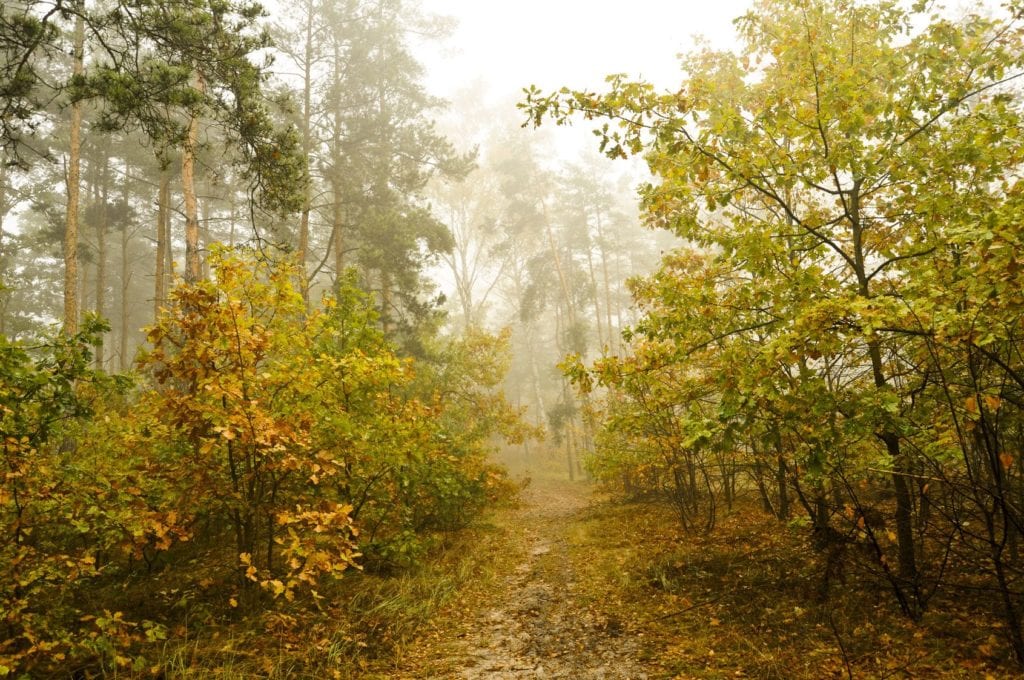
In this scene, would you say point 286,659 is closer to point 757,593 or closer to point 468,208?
point 757,593

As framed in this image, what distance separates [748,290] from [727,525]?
243 inches

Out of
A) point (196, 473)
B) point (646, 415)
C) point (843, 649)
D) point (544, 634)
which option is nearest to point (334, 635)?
point (196, 473)

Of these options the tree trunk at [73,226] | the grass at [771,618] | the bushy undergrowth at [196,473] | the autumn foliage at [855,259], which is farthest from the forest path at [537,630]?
the tree trunk at [73,226]

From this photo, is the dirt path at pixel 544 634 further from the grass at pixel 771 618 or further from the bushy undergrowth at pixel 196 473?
the bushy undergrowth at pixel 196 473

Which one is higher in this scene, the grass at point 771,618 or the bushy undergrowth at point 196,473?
the bushy undergrowth at point 196,473

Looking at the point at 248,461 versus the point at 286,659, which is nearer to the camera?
the point at 286,659

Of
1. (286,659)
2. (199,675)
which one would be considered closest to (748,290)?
(286,659)

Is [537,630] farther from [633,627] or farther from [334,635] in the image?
[334,635]

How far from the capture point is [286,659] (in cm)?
471

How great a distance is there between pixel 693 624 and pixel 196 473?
18.3 feet

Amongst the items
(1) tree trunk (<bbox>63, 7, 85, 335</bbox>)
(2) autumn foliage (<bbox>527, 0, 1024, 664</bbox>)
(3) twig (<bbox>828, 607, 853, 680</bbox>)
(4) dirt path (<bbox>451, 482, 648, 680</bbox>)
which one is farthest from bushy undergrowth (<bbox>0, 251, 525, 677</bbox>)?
(1) tree trunk (<bbox>63, 7, 85, 335</bbox>)

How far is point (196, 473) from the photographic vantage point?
5.07 metres

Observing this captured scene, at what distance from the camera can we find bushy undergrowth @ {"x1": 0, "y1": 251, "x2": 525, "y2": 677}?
4.25 metres

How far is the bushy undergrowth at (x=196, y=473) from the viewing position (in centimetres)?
425
